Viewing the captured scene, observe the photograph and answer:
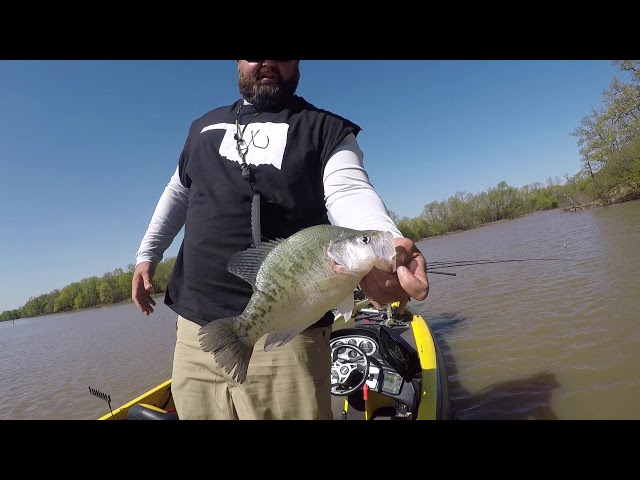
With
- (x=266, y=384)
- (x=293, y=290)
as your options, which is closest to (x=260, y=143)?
(x=293, y=290)

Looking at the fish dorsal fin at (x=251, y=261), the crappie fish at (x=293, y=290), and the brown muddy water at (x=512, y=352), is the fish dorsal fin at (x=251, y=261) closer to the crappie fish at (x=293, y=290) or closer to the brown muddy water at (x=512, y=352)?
the crappie fish at (x=293, y=290)

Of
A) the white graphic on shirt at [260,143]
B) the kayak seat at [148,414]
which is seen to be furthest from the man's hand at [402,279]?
the kayak seat at [148,414]

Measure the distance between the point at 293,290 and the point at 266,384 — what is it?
817 mm

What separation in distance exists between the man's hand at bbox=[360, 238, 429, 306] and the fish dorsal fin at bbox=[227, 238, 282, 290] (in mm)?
475

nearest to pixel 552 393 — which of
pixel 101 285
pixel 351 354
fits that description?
pixel 351 354

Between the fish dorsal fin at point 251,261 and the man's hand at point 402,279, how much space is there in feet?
1.56

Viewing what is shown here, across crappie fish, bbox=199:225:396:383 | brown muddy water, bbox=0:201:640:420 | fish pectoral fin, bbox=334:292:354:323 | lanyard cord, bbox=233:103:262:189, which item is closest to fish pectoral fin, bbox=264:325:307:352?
crappie fish, bbox=199:225:396:383

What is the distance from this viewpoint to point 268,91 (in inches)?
87.0

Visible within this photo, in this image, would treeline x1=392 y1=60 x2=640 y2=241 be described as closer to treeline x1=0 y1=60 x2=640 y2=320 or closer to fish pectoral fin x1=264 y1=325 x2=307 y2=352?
treeline x1=0 y1=60 x2=640 y2=320

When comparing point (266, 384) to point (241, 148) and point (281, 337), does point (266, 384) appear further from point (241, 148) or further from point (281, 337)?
point (241, 148)

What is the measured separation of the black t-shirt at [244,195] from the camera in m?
1.94
